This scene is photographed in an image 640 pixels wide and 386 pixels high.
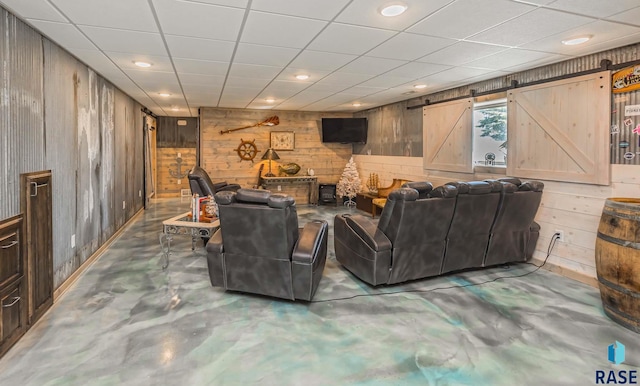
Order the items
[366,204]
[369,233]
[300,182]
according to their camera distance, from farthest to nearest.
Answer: [300,182], [366,204], [369,233]

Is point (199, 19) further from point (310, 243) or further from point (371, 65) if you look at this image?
point (371, 65)

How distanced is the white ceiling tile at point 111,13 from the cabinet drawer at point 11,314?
197 cm

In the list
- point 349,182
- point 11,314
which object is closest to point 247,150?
point 349,182

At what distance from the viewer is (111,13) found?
262cm

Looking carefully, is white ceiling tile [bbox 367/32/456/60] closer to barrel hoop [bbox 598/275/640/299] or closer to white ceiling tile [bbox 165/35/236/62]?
white ceiling tile [bbox 165/35/236/62]

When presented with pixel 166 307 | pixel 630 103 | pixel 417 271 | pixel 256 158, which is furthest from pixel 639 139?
pixel 256 158

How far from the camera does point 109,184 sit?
17.4 ft

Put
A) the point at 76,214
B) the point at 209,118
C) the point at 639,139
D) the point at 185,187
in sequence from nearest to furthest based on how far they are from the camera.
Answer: the point at 639,139
the point at 76,214
the point at 209,118
the point at 185,187

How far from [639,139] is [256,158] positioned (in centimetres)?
703

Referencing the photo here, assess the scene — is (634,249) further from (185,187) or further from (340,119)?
(185,187)

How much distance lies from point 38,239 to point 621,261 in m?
4.50

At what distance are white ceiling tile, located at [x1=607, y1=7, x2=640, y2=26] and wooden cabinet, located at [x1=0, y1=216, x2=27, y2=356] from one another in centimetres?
455

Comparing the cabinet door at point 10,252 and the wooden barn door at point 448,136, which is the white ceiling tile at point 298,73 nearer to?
the wooden barn door at point 448,136

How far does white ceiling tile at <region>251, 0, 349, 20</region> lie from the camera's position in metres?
2.43
